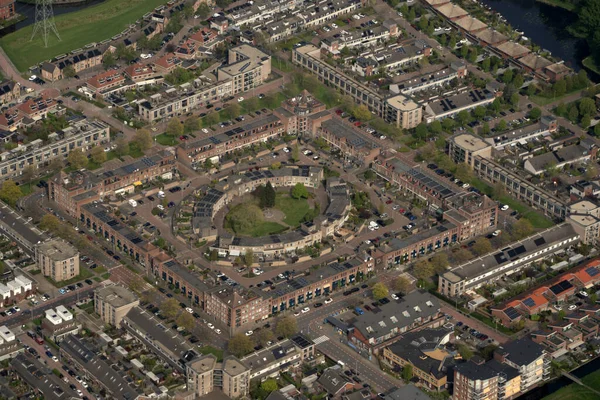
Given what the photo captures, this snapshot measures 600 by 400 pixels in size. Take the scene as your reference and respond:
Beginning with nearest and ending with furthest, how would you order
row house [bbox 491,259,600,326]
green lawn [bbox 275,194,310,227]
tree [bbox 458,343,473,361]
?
tree [bbox 458,343,473,361]
row house [bbox 491,259,600,326]
green lawn [bbox 275,194,310,227]

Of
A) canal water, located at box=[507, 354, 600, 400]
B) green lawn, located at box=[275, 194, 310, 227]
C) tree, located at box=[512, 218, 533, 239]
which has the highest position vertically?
tree, located at box=[512, 218, 533, 239]

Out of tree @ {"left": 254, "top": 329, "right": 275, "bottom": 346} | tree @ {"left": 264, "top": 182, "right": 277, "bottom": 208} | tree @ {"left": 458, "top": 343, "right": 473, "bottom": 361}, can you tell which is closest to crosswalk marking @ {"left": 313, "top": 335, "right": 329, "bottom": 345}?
tree @ {"left": 254, "top": 329, "right": 275, "bottom": 346}

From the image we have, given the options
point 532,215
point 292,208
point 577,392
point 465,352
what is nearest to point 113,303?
point 292,208

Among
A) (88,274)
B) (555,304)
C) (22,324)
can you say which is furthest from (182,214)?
(555,304)

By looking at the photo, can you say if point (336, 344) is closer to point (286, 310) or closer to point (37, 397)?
point (286, 310)

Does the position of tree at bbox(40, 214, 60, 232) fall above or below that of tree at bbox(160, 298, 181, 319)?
above

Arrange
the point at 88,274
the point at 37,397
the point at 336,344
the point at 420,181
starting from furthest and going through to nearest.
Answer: the point at 420,181
the point at 88,274
the point at 336,344
the point at 37,397

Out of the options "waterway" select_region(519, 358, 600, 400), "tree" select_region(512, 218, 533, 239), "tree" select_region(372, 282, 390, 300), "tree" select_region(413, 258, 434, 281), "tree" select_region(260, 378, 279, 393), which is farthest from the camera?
"tree" select_region(512, 218, 533, 239)

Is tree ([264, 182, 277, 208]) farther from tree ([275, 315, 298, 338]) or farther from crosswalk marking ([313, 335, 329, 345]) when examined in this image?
crosswalk marking ([313, 335, 329, 345])
